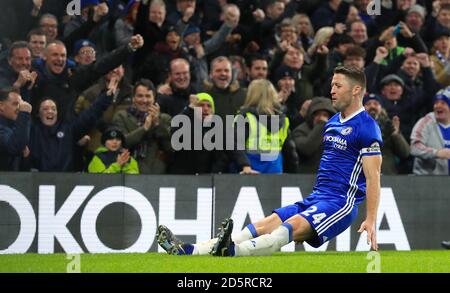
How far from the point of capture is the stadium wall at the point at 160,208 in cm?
1320

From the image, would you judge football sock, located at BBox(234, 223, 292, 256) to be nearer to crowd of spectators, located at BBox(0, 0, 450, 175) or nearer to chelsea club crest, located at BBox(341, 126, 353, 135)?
chelsea club crest, located at BBox(341, 126, 353, 135)

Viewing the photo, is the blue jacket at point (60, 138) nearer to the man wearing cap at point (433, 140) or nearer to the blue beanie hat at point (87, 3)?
the blue beanie hat at point (87, 3)

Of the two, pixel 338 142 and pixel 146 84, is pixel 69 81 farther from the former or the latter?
pixel 338 142

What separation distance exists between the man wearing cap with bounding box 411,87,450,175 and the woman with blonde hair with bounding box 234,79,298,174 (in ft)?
6.67

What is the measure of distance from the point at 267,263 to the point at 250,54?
718 cm

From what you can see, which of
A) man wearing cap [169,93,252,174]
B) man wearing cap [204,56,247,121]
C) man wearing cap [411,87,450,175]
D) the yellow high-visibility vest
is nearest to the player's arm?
the yellow high-visibility vest

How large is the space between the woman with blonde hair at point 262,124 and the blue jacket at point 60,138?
1.83m

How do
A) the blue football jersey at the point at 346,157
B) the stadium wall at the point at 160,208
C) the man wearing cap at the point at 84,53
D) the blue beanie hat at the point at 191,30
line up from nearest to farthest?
the blue football jersey at the point at 346,157 → the stadium wall at the point at 160,208 → the man wearing cap at the point at 84,53 → the blue beanie hat at the point at 191,30

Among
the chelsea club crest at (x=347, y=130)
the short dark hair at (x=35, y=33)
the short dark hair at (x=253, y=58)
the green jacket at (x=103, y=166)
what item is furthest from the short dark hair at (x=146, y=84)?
the chelsea club crest at (x=347, y=130)

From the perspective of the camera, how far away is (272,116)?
14.1 meters

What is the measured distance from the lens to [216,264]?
953cm

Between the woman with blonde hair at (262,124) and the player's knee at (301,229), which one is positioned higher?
the woman with blonde hair at (262,124)

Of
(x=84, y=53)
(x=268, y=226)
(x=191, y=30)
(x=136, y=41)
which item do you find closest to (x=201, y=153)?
(x=136, y=41)
